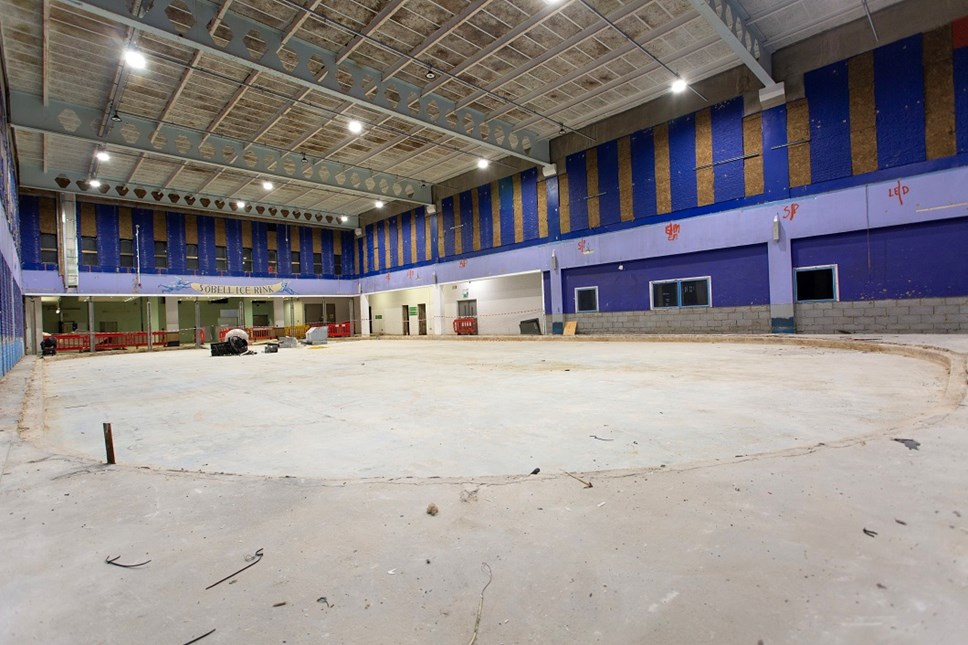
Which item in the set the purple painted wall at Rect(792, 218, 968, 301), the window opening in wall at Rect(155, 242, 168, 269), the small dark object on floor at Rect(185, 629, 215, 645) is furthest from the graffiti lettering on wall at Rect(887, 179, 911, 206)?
the window opening in wall at Rect(155, 242, 168, 269)

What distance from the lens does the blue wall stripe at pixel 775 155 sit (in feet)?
44.2

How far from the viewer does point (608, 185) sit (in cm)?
1753

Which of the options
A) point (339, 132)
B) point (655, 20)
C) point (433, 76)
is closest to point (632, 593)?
point (655, 20)

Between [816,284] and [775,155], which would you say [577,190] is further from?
[816,284]

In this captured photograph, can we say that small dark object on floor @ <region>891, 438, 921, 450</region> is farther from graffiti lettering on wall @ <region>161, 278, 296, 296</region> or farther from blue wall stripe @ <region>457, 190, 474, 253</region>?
graffiti lettering on wall @ <region>161, 278, 296, 296</region>

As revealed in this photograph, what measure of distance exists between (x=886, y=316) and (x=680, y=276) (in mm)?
5635

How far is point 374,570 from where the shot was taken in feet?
5.46

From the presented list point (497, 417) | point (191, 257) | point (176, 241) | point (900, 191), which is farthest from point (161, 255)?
point (900, 191)

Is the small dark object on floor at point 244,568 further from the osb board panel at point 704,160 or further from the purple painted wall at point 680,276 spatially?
the osb board panel at point 704,160

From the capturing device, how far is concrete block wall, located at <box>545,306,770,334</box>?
1428 cm

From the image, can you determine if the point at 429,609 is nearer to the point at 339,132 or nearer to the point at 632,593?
the point at 632,593

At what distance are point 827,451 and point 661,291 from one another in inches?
573

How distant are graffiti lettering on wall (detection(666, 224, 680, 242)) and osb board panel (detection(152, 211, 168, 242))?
2590 cm

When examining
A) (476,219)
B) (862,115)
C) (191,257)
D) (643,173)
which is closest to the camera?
(862,115)
